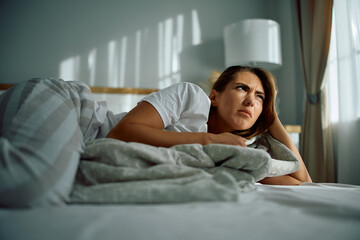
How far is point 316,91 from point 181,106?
1.59 metres

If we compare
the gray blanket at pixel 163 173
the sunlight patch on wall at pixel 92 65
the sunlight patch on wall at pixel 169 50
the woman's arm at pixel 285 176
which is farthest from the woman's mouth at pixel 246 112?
the sunlight patch on wall at pixel 92 65

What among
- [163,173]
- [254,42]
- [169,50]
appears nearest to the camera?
[163,173]

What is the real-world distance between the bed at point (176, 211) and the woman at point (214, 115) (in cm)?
20

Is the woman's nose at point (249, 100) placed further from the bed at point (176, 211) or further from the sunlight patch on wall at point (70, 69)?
the sunlight patch on wall at point (70, 69)

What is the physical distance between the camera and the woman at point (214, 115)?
0.85 meters

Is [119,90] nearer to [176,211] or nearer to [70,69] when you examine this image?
[70,69]

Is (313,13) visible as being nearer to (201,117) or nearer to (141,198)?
(201,117)

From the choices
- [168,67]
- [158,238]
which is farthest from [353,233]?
[168,67]

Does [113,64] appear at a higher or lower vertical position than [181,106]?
higher

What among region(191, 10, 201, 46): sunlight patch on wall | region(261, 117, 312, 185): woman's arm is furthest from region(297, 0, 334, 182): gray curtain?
region(261, 117, 312, 185): woman's arm

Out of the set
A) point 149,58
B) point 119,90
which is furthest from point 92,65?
point 149,58

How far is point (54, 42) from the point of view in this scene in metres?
2.12

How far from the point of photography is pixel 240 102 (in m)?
1.18

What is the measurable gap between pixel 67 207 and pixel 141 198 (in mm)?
133
